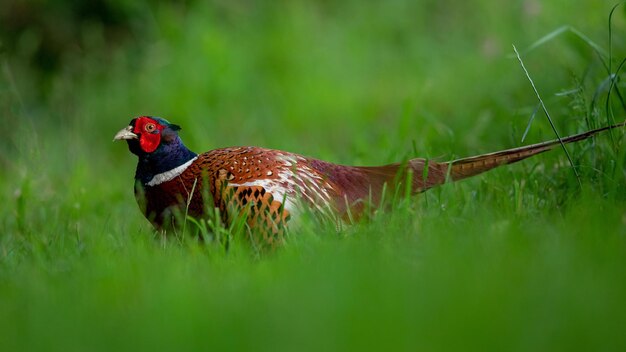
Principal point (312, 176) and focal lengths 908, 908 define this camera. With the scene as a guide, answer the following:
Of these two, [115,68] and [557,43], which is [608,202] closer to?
[557,43]

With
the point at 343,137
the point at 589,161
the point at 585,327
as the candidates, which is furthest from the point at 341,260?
the point at 343,137

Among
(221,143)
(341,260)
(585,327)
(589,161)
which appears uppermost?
(221,143)

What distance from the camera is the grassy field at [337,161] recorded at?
2.37 metres

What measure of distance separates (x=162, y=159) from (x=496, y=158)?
1422mm

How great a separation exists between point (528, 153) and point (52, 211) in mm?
2659

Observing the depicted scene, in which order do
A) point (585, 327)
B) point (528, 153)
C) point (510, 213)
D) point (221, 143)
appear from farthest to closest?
1. point (221, 143)
2. point (528, 153)
3. point (510, 213)
4. point (585, 327)

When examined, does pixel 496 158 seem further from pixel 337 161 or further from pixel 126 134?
pixel 337 161

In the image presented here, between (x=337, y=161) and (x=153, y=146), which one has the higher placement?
(x=337, y=161)

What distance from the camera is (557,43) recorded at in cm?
590

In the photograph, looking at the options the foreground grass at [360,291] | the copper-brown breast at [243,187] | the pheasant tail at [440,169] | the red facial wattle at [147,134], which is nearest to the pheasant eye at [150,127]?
the red facial wattle at [147,134]

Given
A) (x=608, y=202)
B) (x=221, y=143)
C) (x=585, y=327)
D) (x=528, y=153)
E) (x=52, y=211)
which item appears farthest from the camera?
(x=221, y=143)

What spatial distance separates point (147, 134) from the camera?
3.92m

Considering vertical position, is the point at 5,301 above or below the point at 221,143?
below

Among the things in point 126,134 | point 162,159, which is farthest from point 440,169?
point 126,134
